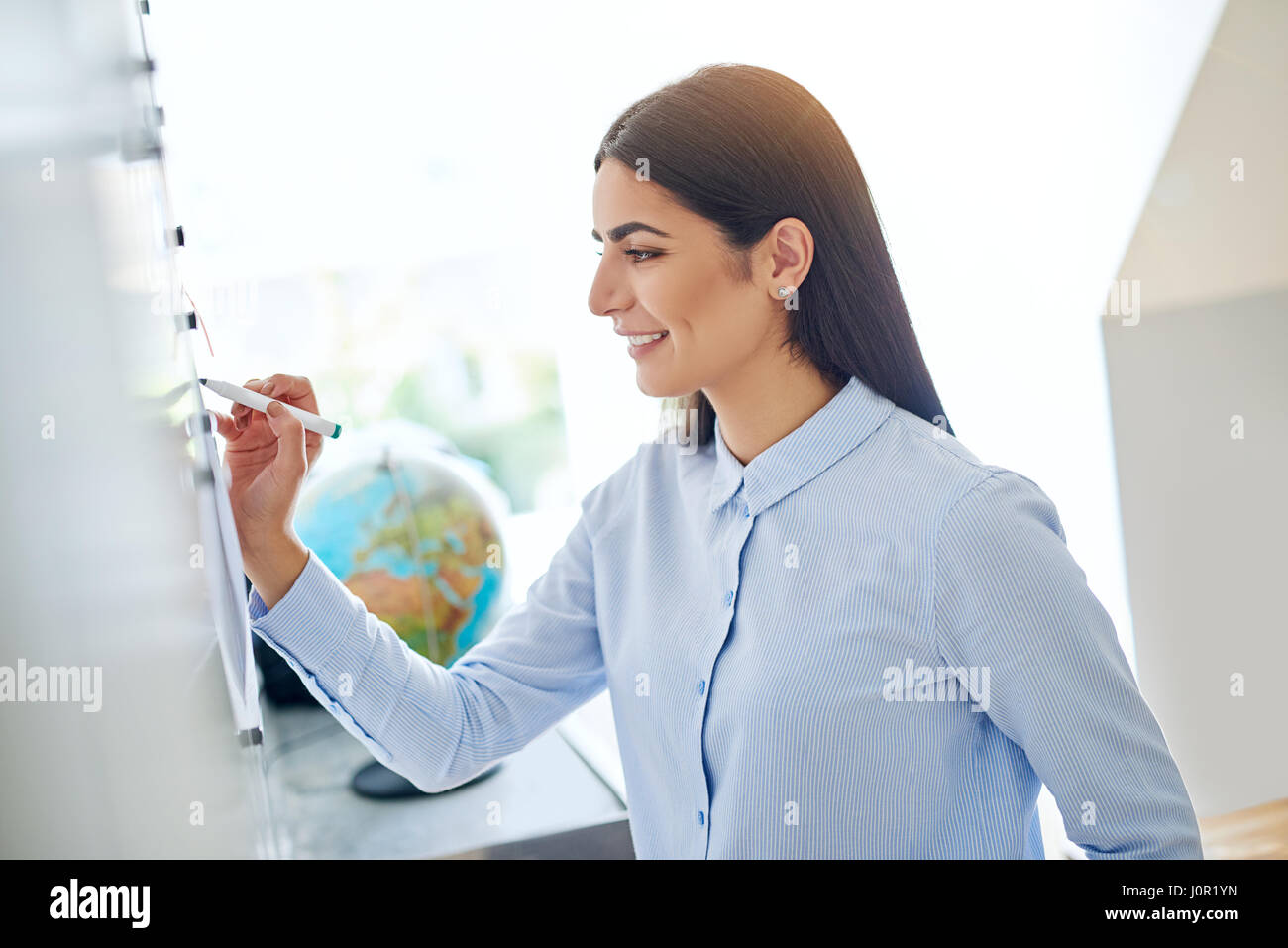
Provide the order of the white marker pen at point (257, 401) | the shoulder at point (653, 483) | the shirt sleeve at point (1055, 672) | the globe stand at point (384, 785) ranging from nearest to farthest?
1. the shirt sleeve at point (1055, 672)
2. the white marker pen at point (257, 401)
3. the shoulder at point (653, 483)
4. the globe stand at point (384, 785)

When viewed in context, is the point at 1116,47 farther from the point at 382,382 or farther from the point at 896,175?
the point at 382,382

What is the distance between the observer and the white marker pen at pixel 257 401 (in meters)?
0.71

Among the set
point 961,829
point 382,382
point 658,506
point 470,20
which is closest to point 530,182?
point 470,20

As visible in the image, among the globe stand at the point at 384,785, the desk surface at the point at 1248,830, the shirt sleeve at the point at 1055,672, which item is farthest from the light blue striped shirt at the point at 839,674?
the desk surface at the point at 1248,830

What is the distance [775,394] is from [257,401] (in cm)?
42

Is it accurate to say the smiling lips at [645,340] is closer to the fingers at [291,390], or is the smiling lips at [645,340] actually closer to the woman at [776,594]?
the woman at [776,594]

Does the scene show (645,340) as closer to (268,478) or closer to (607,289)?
(607,289)

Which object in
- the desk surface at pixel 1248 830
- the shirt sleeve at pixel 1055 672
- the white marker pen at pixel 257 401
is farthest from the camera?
the desk surface at pixel 1248 830

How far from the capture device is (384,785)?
44.4 inches

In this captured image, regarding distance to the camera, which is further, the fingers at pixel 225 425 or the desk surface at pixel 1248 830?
the desk surface at pixel 1248 830

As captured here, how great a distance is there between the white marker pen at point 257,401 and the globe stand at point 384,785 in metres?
0.55

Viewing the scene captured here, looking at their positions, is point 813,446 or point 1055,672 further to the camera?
point 813,446

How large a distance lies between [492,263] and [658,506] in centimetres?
216

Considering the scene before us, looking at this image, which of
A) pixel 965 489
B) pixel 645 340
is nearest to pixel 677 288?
pixel 645 340
